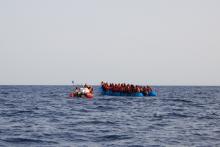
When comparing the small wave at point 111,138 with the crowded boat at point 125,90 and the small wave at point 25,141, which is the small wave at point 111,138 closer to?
the small wave at point 25,141

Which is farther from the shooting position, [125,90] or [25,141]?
[125,90]

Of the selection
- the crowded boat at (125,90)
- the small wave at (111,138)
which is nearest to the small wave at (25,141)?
the small wave at (111,138)

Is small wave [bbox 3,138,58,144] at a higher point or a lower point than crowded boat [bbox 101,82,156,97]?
Result: lower

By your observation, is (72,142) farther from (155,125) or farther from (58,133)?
(155,125)

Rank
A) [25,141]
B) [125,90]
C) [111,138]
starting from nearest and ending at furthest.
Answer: [25,141] → [111,138] → [125,90]

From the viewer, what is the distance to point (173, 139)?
2080 cm

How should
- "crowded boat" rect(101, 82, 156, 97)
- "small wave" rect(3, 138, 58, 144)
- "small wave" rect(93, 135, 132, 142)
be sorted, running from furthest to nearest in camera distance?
1. "crowded boat" rect(101, 82, 156, 97)
2. "small wave" rect(93, 135, 132, 142)
3. "small wave" rect(3, 138, 58, 144)

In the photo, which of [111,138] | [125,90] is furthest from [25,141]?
[125,90]

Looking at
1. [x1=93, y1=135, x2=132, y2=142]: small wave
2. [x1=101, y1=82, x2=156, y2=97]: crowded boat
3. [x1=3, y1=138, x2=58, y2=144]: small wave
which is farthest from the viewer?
[x1=101, y1=82, x2=156, y2=97]: crowded boat

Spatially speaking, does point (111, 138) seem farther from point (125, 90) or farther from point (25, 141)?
point (125, 90)

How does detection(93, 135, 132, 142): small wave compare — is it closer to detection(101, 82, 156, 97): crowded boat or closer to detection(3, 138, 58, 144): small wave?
detection(3, 138, 58, 144): small wave

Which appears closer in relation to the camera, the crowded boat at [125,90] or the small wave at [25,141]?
the small wave at [25,141]

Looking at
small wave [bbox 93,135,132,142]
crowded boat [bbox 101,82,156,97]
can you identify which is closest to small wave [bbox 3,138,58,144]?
small wave [bbox 93,135,132,142]

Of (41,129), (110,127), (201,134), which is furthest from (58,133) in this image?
(201,134)
